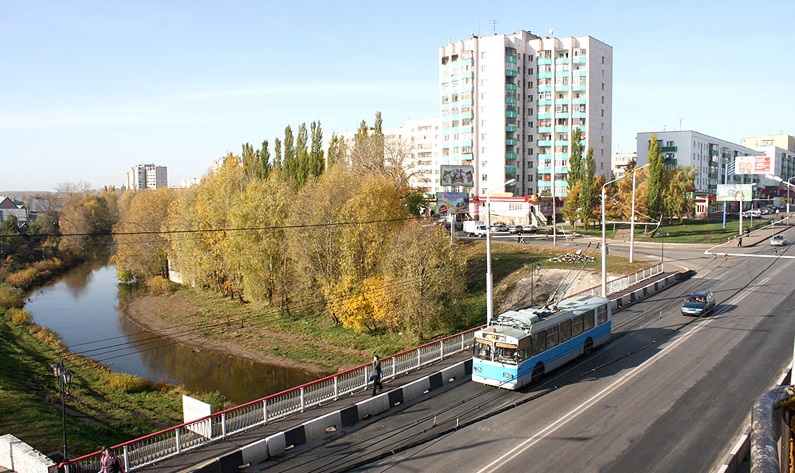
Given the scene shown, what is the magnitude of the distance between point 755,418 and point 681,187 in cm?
7727

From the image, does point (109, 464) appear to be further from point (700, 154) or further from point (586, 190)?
point (700, 154)

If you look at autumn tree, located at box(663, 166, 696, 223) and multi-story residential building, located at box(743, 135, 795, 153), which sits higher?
multi-story residential building, located at box(743, 135, 795, 153)

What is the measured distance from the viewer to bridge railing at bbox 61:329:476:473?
14.7 metres

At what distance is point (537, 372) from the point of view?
20.5 metres

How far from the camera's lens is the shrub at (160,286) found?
62.8m

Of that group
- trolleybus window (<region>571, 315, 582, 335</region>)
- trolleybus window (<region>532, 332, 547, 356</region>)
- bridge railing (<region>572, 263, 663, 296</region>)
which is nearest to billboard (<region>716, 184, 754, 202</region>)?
bridge railing (<region>572, 263, 663, 296</region>)

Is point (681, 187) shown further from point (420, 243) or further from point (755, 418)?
point (755, 418)

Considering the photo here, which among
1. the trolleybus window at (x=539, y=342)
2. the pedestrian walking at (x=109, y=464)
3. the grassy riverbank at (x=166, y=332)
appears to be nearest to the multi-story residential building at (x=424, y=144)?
the grassy riverbank at (x=166, y=332)

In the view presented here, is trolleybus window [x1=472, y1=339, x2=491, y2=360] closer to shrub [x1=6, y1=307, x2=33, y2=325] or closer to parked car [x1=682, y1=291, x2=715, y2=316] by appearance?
parked car [x1=682, y1=291, x2=715, y2=316]

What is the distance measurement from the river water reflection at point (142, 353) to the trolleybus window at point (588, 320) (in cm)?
1883

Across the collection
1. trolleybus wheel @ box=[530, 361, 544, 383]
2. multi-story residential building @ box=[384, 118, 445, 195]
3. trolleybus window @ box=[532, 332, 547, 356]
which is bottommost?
trolleybus wheel @ box=[530, 361, 544, 383]

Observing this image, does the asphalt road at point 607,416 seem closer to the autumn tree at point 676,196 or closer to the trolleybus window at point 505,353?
the trolleybus window at point 505,353

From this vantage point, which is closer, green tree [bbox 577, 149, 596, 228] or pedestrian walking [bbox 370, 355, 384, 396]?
pedestrian walking [bbox 370, 355, 384, 396]

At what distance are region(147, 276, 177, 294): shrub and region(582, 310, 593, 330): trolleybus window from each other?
168ft
